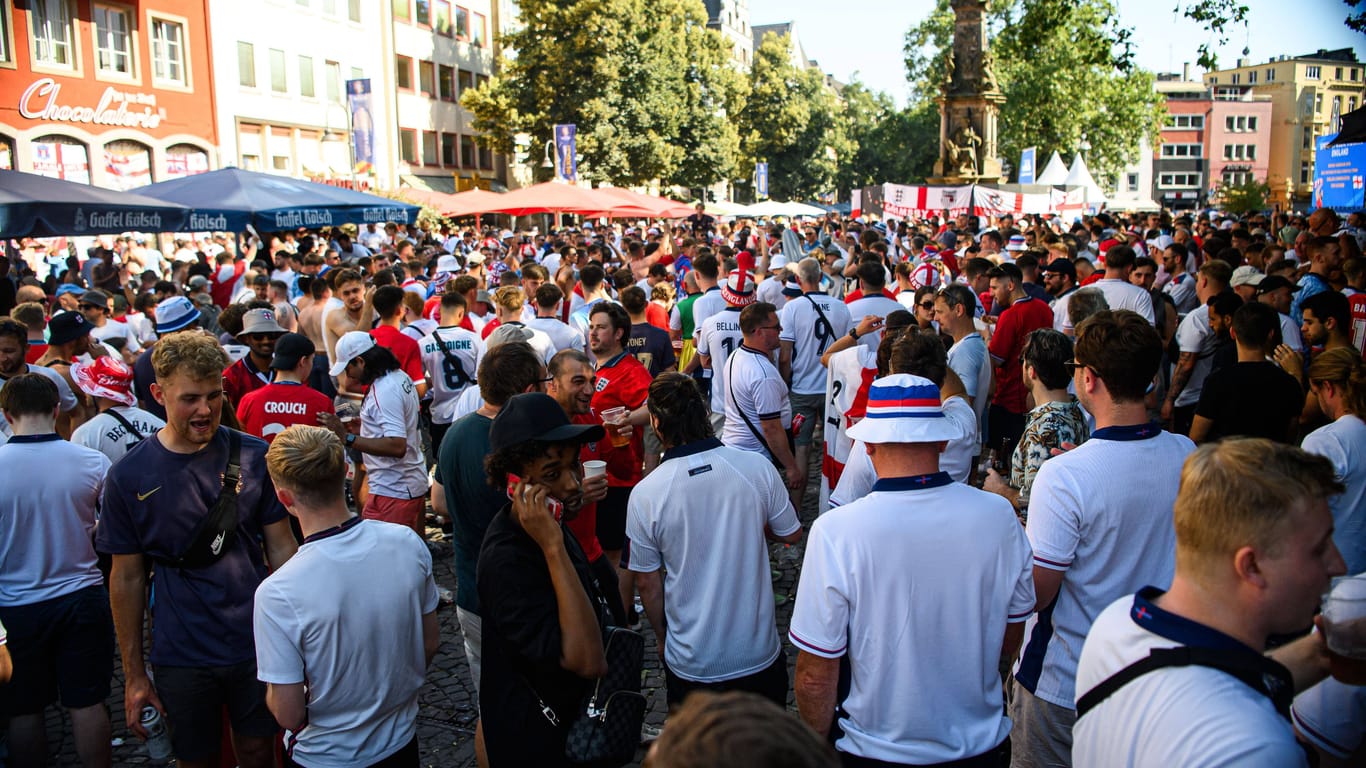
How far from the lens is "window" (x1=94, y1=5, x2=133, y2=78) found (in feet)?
96.7

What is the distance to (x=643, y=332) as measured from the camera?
26.6 feet

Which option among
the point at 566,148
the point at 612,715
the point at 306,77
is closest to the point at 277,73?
the point at 306,77

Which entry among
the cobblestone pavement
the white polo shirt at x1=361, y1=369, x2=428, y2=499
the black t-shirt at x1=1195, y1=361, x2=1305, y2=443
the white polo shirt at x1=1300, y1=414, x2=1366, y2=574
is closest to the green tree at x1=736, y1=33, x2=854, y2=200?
the white polo shirt at x1=361, y1=369, x2=428, y2=499

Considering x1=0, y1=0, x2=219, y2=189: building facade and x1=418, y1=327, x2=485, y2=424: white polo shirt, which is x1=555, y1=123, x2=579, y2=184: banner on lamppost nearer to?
x1=0, y1=0, x2=219, y2=189: building facade

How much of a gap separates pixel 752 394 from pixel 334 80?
129 ft

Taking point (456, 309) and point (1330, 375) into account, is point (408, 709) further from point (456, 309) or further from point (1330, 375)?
point (456, 309)

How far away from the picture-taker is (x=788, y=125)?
215 ft

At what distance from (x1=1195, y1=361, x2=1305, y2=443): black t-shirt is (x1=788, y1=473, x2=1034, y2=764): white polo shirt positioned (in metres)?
3.02

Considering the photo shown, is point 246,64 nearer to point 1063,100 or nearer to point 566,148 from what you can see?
point 566,148

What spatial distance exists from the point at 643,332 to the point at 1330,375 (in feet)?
16.5

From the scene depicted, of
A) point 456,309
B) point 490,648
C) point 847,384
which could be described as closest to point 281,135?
point 456,309

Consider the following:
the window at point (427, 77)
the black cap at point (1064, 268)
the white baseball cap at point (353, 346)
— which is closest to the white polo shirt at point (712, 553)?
the white baseball cap at point (353, 346)

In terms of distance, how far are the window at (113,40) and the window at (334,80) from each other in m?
9.84

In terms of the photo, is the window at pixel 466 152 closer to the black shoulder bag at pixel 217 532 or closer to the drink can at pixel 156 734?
the drink can at pixel 156 734
